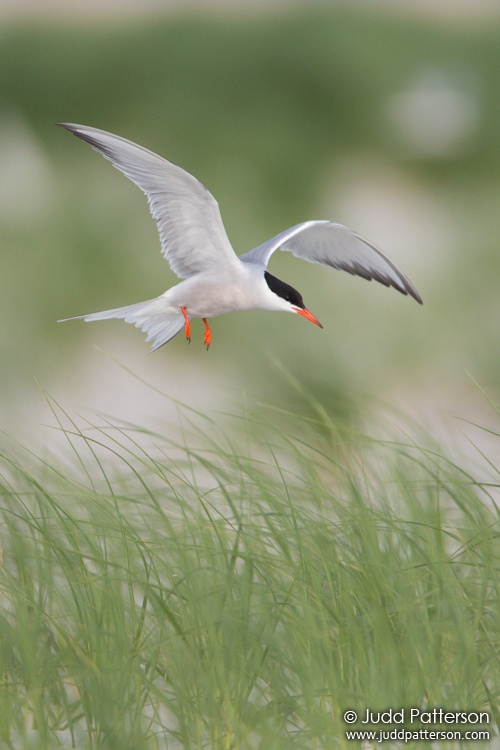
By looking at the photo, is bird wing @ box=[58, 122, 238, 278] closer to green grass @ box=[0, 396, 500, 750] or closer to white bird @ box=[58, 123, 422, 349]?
white bird @ box=[58, 123, 422, 349]

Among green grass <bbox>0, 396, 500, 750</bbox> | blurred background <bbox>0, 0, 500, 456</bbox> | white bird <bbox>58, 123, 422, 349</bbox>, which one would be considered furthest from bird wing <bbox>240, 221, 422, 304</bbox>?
blurred background <bbox>0, 0, 500, 456</bbox>

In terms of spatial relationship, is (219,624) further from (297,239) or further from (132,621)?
(297,239)

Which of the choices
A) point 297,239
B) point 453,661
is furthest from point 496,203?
point 453,661

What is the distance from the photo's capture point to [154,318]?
2.59 meters

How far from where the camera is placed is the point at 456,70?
27.5ft

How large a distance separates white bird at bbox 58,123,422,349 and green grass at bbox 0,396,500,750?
37cm

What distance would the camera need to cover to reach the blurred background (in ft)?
17.6

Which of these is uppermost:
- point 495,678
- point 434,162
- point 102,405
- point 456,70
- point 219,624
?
point 456,70

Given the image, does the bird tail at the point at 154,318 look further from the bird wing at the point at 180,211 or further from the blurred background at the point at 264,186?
the blurred background at the point at 264,186

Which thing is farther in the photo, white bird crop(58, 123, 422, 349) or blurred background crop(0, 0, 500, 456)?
blurred background crop(0, 0, 500, 456)

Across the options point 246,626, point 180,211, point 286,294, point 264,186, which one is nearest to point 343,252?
point 286,294

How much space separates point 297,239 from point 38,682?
4.70ft

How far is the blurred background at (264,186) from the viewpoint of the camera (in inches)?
211

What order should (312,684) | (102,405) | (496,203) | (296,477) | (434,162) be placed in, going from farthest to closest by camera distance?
(434,162) → (496,203) → (102,405) → (296,477) → (312,684)
